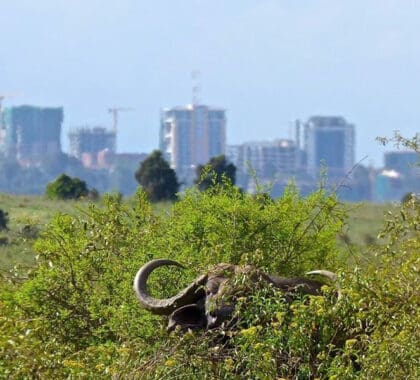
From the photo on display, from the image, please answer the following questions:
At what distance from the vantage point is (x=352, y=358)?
12781 millimetres

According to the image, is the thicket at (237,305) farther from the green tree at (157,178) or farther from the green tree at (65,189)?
the green tree at (157,178)

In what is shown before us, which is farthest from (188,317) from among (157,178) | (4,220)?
(157,178)

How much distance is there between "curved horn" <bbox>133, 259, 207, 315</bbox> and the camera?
1427 centimetres

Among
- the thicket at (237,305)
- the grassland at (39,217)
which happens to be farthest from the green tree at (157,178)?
the thicket at (237,305)

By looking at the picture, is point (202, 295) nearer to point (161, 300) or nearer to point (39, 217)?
point (161, 300)

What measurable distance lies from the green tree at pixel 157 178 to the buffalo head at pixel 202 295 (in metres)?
41.8

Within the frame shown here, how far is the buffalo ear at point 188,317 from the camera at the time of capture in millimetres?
14031

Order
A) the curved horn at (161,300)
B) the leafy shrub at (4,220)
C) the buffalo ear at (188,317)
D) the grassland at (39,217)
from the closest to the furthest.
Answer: the buffalo ear at (188,317) < the curved horn at (161,300) < the grassland at (39,217) < the leafy shrub at (4,220)

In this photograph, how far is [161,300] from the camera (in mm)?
14531

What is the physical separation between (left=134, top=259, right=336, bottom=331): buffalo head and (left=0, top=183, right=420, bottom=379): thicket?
0.19 m

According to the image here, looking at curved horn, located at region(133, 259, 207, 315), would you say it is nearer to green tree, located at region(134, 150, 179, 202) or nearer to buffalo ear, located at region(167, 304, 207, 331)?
buffalo ear, located at region(167, 304, 207, 331)

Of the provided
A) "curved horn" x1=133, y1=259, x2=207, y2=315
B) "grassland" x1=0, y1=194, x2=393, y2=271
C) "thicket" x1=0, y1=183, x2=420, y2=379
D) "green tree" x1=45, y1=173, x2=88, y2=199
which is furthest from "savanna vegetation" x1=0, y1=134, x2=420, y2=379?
"green tree" x1=45, y1=173, x2=88, y2=199

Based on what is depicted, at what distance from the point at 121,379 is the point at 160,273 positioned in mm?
3865

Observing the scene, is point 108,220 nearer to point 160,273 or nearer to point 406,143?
point 160,273
